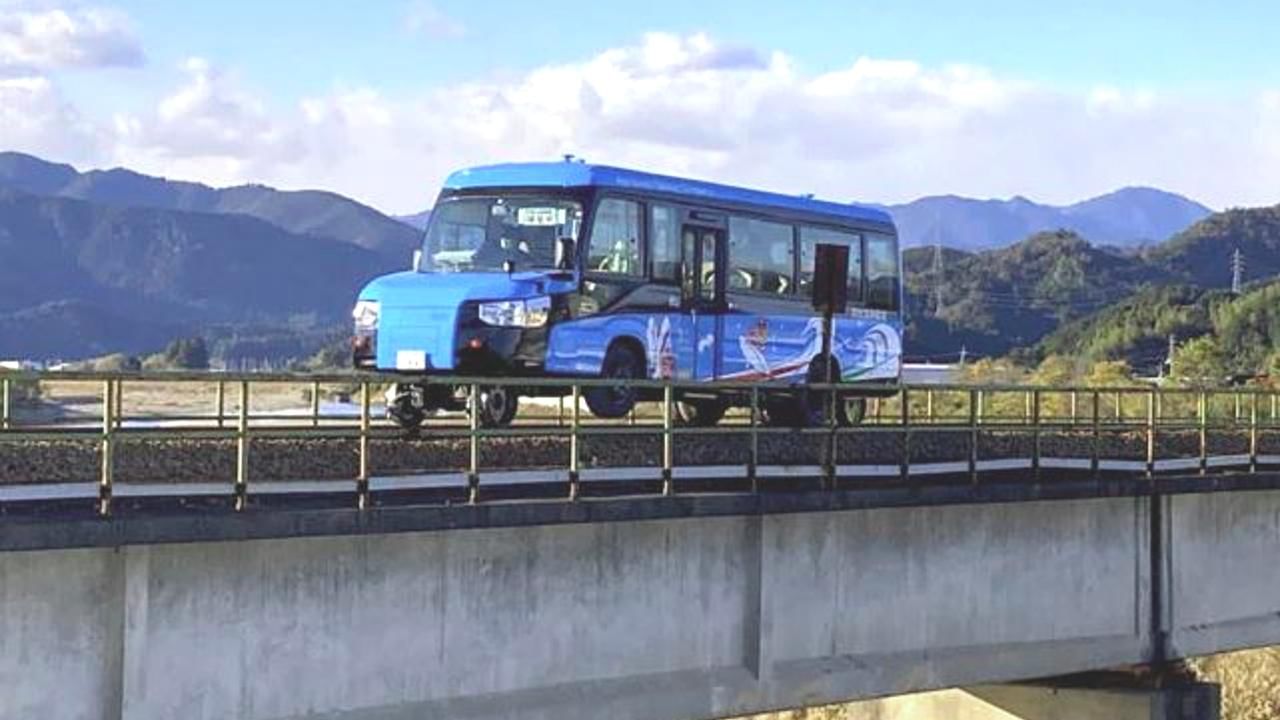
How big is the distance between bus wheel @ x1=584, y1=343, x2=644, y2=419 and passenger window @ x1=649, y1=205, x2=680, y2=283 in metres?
1.23

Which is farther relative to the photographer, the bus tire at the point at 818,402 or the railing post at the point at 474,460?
the bus tire at the point at 818,402

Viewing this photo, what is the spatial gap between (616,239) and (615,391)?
6.66 ft

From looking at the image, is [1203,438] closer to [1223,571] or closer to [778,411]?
[1223,571]

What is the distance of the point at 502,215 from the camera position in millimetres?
18891

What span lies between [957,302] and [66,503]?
16841cm

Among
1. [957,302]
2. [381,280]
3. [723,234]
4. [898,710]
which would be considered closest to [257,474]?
[381,280]

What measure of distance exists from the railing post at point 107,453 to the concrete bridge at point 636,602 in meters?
0.36

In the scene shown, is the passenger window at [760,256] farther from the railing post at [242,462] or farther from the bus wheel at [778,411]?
the railing post at [242,462]

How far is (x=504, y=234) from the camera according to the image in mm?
18797

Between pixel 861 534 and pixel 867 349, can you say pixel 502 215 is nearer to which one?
pixel 861 534

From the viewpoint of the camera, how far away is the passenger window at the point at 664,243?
65.4 feet

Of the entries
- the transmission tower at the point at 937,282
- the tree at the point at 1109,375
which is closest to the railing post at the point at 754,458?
the tree at the point at 1109,375

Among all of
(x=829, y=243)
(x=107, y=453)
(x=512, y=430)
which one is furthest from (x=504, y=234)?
(x=107, y=453)

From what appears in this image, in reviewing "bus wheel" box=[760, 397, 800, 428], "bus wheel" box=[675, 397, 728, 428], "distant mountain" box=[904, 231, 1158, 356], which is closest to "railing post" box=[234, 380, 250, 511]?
"bus wheel" box=[675, 397, 728, 428]
